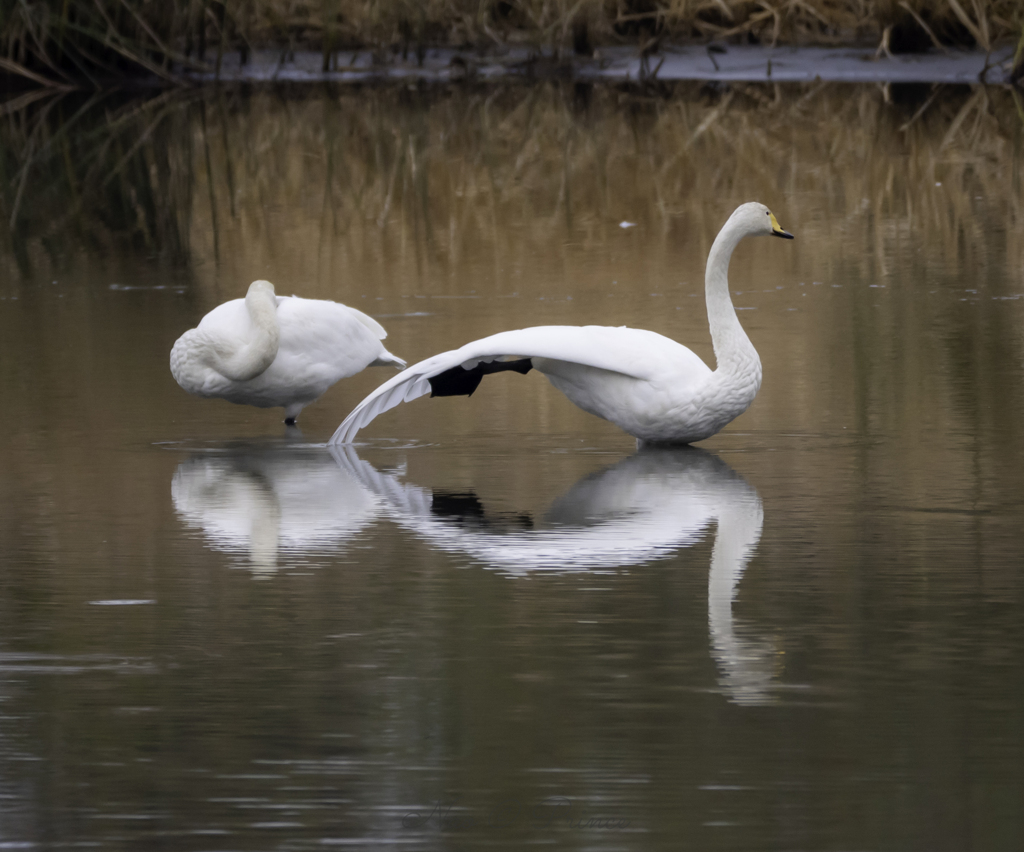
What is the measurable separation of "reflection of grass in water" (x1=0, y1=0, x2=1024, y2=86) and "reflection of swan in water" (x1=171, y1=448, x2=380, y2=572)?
652 inches

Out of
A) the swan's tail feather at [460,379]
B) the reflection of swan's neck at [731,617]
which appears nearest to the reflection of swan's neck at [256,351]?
the swan's tail feather at [460,379]

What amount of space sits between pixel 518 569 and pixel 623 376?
159 cm

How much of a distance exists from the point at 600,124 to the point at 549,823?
17367mm

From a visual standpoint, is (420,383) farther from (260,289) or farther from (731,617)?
(731,617)

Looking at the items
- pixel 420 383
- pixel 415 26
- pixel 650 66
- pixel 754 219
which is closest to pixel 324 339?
pixel 420 383

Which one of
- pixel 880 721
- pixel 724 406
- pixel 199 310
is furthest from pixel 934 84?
pixel 880 721

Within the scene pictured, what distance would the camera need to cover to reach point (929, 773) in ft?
11.7

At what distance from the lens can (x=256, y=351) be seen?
6984 millimetres

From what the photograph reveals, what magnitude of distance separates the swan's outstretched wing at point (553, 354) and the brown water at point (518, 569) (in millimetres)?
204

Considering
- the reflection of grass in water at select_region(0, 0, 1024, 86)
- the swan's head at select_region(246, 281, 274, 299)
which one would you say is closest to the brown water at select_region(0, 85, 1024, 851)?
the swan's head at select_region(246, 281, 274, 299)

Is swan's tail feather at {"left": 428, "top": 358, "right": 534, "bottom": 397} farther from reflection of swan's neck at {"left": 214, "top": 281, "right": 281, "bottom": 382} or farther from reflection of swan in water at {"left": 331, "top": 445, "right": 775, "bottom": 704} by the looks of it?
reflection of swan's neck at {"left": 214, "top": 281, "right": 281, "bottom": 382}

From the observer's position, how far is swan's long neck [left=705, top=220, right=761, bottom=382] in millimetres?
6543

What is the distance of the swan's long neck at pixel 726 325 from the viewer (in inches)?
258

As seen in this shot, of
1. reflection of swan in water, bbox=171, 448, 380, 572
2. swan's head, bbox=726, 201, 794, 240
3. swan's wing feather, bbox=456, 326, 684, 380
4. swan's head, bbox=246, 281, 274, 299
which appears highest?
swan's head, bbox=726, 201, 794, 240
